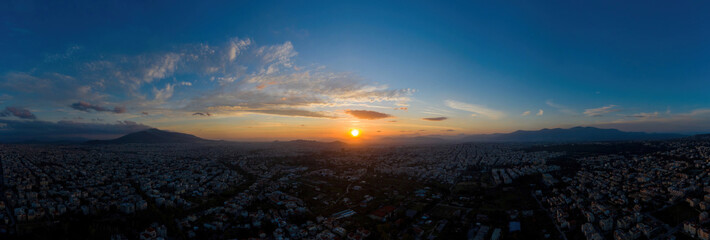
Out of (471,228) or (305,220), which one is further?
(305,220)

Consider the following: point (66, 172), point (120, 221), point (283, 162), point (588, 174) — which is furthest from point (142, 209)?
point (588, 174)

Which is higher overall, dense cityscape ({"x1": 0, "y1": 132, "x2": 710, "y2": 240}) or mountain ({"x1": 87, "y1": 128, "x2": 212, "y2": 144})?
mountain ({"x1": 87, "y1": 128, "x2": 212, "y2": 144})

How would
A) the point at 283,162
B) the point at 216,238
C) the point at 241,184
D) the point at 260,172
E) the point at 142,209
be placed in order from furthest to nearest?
→ the point at 283,162, the point at 260,172, the point at 241,184, the point at 142,209, the point at 216,238

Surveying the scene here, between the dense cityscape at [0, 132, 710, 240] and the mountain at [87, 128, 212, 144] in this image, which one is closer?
the dense cityscape at [0, 132, 710, 240]

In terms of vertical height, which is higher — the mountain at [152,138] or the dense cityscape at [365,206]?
the mountain at [152,138]

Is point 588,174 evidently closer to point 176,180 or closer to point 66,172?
point 176,180

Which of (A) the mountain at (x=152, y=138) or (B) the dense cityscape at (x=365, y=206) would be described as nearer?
(B) the dense cityscape at (x=365, y=206)

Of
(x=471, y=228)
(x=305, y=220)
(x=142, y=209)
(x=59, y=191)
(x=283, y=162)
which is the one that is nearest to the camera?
(x=471, y=228)

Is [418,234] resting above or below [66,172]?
below

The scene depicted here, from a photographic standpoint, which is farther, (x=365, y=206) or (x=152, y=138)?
(x=152, y=138)

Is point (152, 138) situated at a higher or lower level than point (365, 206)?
higher
